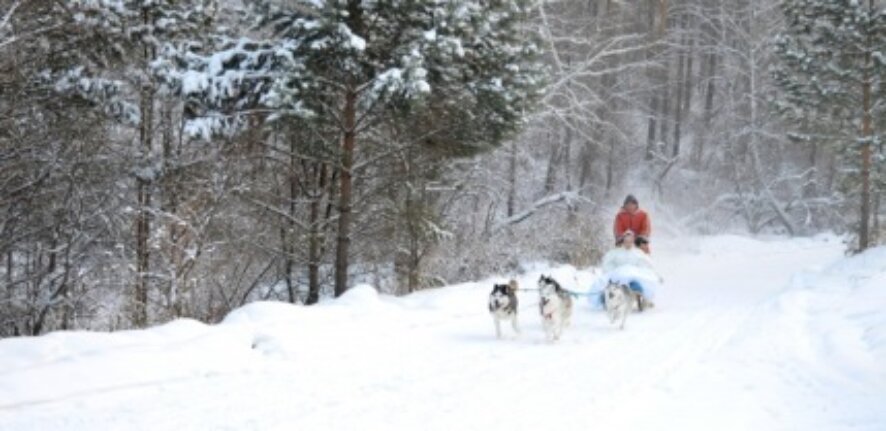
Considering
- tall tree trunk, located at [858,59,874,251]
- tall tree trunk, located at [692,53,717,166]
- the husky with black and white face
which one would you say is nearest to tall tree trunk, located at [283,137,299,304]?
the husky with black and white face

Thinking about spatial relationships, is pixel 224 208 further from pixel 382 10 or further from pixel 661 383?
pixel 661 383

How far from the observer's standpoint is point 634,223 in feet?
46.6

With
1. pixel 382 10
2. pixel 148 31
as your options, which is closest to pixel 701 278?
pixel 382 10

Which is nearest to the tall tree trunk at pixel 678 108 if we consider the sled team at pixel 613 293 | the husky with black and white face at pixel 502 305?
the sled team at pixel 613 293

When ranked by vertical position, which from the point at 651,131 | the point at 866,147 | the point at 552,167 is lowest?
the point at 866,147

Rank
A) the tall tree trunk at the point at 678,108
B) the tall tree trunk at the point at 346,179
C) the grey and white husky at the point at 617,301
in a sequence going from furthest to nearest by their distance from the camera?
the tall tree trunk at the point at 678,108 < the tall tree trunk at the point at 346,179 < the grey and white husky at the point at 617,301

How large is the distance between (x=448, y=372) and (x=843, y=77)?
1479 cm

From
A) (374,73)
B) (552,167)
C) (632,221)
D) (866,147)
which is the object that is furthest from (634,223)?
(552,167)

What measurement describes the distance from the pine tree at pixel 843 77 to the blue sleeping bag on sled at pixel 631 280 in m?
8.89

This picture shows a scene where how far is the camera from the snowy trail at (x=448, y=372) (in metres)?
6.25

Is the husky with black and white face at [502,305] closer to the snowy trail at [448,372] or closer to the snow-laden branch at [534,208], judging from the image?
the snowy trail at [448,372]

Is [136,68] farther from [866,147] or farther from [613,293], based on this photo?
[866,147]

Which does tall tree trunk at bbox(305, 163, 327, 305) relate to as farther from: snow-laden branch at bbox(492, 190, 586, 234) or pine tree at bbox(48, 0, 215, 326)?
snow-laden branch at bbox(492, 190, 586, 234)

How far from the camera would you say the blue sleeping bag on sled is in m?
12.4
